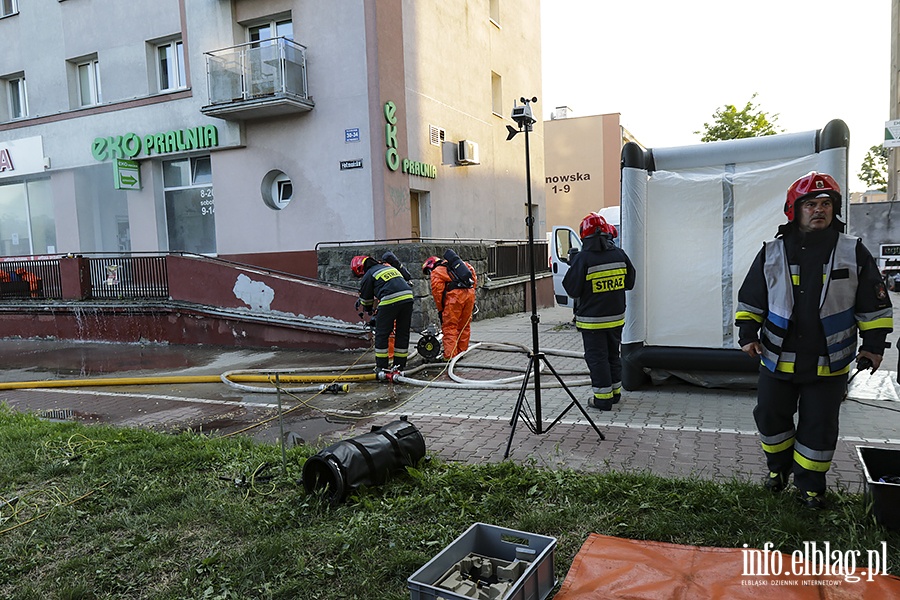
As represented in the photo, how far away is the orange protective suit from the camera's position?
9578mm

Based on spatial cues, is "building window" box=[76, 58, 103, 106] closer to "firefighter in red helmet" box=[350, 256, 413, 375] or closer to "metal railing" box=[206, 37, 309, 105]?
"metal railing" box=[206, 37, 309, 105]

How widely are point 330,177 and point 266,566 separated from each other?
12.3 metres

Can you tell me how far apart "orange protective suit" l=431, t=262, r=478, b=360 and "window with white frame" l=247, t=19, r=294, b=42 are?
8844mm

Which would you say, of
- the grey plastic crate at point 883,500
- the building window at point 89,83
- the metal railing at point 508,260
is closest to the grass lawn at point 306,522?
the grey plastic crate at point 883,500

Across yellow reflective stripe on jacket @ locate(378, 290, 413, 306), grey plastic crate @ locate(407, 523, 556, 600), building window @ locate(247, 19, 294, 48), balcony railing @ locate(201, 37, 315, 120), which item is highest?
building window @ locate(247, 19, 294, 48)

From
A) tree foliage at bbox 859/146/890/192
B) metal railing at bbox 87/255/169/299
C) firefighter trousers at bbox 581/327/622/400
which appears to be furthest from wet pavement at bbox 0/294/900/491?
tree foliage at bbox 859/146/890/192

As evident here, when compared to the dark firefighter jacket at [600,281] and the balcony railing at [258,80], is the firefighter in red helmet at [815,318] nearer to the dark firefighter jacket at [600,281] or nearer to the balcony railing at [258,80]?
the dark firefighter jacket at [600,281]

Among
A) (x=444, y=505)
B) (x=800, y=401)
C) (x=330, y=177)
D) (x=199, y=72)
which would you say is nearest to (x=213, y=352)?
(x=330, y=177)

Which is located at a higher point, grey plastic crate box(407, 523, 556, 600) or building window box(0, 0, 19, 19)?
building window box(0, 0, 19, 19)

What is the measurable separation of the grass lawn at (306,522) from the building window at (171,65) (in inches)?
565

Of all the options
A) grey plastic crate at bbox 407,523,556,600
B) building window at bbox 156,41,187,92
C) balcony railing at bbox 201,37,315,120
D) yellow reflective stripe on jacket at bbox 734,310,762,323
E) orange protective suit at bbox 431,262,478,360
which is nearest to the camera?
grey plastic crate at bbox 407,523,556,600

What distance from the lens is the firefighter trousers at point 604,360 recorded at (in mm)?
6383

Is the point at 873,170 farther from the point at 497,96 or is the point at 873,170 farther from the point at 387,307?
the point at 387,307

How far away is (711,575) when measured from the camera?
10.0 ft
